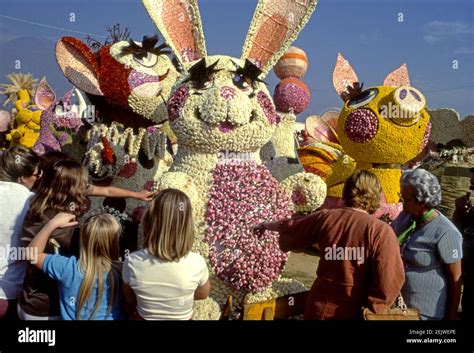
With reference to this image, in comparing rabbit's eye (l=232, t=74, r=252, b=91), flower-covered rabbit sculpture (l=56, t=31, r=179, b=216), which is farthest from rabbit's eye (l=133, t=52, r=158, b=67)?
rabbit's eye (l=232, t=74, r=252, b=91)

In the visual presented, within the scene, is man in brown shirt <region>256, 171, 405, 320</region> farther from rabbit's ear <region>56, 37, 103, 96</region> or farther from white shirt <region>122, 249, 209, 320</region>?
rabbit's ear <region>56, 37, 103, 96</region>

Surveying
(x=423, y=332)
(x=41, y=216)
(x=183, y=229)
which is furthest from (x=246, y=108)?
(x=423, y=332)

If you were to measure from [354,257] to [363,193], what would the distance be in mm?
261

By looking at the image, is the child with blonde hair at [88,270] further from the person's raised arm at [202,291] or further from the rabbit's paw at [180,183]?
the rabbit's paw at [180,183]

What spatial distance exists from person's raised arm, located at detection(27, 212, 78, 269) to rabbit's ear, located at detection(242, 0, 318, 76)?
60.4 inches

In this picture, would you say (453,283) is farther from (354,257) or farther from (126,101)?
(126,101)

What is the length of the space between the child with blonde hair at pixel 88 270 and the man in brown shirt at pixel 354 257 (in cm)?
78

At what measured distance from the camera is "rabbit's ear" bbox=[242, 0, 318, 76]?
285cm

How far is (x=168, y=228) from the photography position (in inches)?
71.3

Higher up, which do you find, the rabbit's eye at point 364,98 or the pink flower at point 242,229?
the rabbit's eye at point 364,98

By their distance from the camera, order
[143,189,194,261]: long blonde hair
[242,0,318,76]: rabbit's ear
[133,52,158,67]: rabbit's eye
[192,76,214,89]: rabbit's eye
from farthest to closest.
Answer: [133,52,158,67]: rabbit's eye, [242,0,318,76]: rabbit's ear, [192,76,214,89]: rabbit's eye, [143,189,194,261]: long blonde hair

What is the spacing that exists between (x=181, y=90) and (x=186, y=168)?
455mm

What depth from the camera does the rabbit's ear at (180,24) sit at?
2893mm

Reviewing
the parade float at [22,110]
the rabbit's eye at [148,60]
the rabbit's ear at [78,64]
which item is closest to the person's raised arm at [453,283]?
the rabbit's eye at [148,60]
